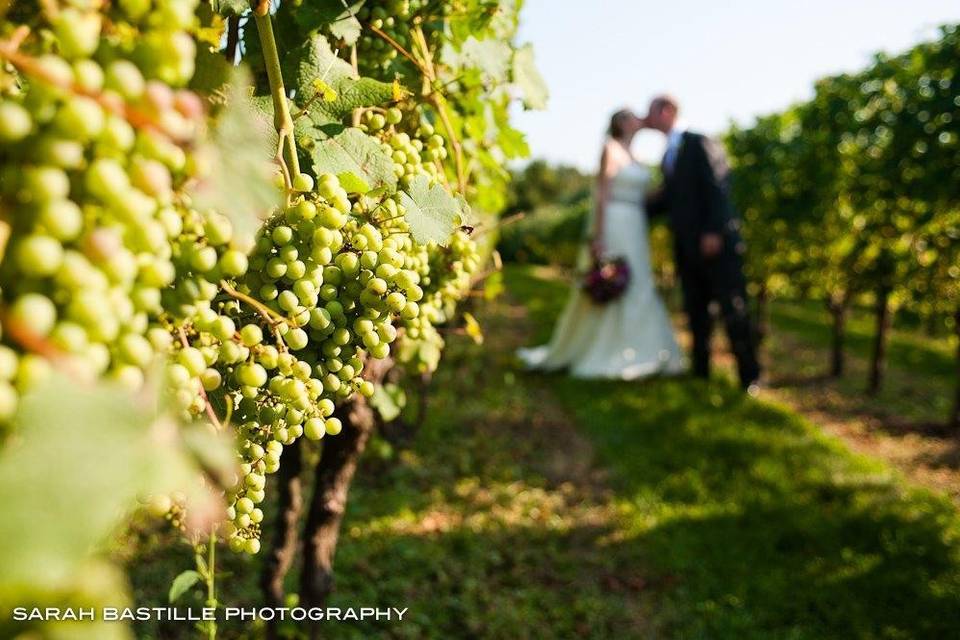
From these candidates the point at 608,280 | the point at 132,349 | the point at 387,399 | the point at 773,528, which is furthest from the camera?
the point at 608,280

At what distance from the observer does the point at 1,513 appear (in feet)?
1.57

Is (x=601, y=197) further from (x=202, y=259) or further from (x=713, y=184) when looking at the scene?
(x=202, y=259)

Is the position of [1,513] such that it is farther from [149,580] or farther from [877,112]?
[877,112]

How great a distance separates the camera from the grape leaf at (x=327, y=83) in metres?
1.28

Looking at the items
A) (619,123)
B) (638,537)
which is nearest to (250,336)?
(638,537)

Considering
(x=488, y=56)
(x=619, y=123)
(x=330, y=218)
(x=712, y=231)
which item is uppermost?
(x=619, y=123)

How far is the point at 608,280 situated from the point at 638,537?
4171 mm

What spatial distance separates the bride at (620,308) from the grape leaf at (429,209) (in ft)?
22.1

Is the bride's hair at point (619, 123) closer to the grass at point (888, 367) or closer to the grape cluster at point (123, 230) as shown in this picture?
the grass at point (888, 367)

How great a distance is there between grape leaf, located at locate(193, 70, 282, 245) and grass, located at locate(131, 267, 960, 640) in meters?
2.56

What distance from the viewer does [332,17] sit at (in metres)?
1.38

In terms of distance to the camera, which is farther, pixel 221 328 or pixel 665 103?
pixel 665 103

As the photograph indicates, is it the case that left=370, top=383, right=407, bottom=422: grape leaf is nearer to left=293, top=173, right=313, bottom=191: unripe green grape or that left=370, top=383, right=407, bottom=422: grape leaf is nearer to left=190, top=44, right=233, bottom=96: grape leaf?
left=293, top=173, right=313, bottom=191: unripe green grape

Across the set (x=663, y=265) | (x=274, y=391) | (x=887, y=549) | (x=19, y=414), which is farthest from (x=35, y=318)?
(x=663, y=265)
